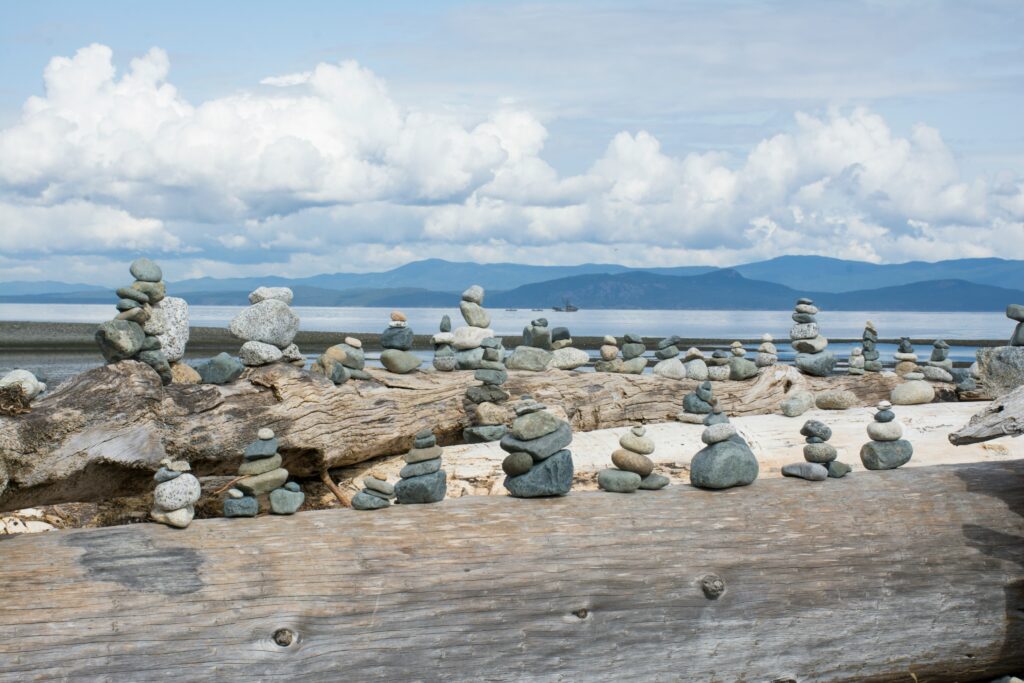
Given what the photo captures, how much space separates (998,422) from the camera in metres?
6.32

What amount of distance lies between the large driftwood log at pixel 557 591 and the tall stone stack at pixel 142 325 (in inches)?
132

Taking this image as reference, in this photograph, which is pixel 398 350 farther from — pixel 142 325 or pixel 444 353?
pixel 142 325

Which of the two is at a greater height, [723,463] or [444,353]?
[444,353]

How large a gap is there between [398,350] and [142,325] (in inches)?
118

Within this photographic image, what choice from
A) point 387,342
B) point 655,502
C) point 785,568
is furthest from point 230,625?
point 387,342

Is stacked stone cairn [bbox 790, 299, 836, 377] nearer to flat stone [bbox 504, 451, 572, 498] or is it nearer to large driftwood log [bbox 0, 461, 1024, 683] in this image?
large driftwood log [bbox 0, 461, 1024, 683]

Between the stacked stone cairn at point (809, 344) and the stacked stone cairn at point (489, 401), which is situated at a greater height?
the stacked stone cairn at point (809, 344)

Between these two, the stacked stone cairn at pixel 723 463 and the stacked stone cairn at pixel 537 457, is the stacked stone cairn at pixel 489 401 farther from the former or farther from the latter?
the stacked stone cairn at pixel 723 463

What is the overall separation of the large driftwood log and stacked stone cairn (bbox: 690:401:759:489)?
126 millimetres

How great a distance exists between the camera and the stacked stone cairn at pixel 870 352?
44.6ft

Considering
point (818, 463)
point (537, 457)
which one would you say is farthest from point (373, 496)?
point (818, 463)

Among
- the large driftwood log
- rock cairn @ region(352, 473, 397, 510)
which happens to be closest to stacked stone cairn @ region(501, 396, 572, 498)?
the large driftwood log

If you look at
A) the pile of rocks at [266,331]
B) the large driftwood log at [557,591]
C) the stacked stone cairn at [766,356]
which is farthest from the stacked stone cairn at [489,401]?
the large driftwood log at [557,591]

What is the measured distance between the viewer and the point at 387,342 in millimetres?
11445
